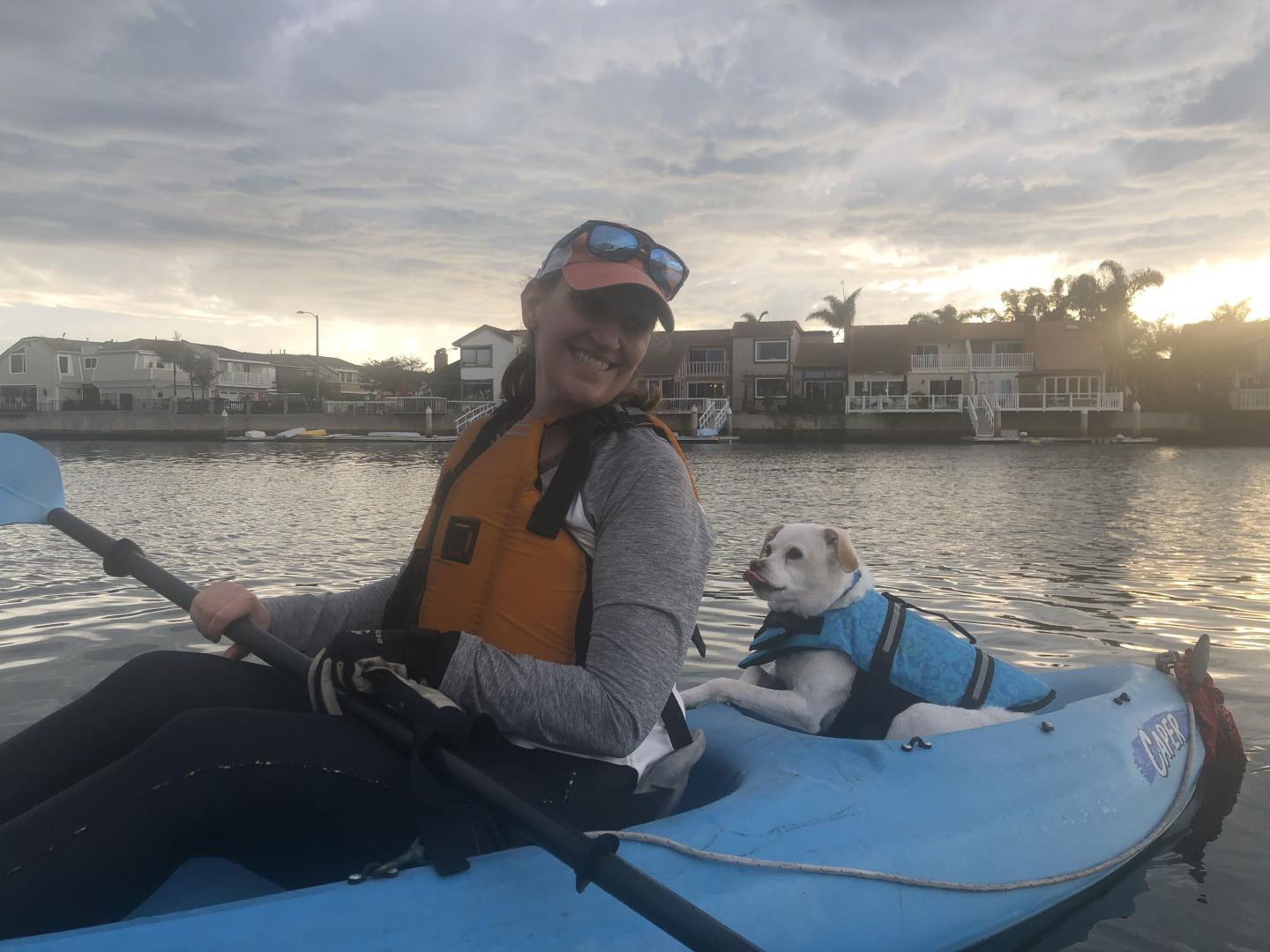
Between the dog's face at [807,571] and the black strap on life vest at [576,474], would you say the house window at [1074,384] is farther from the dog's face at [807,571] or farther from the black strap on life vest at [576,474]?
the black strap on life vest at [576,474]

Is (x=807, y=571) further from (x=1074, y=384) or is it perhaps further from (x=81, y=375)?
(x=81, y=375)

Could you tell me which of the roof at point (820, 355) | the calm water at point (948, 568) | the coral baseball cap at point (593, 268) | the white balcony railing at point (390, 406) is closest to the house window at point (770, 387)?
the roof at point (820, 355)

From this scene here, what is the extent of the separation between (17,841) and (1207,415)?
5848cm

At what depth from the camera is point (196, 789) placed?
1.86 meters

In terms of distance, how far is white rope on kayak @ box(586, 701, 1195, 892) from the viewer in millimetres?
2340

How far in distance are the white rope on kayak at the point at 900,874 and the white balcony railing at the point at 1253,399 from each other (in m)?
55.8

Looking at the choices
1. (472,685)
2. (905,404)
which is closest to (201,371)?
(905,404)

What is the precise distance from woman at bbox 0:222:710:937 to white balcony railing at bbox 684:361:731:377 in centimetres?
5901

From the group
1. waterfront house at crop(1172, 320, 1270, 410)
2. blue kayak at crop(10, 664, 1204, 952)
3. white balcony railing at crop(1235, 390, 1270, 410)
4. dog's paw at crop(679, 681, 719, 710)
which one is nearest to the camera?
blue kayak at crop(10, 664, 1204, 952)

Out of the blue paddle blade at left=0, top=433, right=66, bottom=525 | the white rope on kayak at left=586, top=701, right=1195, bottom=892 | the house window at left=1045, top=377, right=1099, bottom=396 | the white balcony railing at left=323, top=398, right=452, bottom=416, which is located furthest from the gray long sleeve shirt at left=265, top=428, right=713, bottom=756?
the house window at left=1045, top=377, right=1099, bottom=396

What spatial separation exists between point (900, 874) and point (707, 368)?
59.6 m

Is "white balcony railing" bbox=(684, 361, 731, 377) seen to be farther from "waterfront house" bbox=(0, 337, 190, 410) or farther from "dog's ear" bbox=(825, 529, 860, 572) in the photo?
"dog's ear" bbox=(825, 529, 860, 572)

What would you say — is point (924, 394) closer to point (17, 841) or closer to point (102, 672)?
point (102, 672)

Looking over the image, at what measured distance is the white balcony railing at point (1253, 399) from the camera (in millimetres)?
50906
